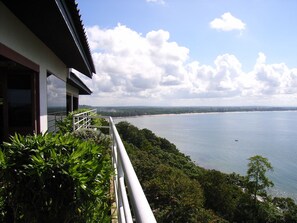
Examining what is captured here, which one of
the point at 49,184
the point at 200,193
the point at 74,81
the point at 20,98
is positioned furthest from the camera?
the point at 200,193

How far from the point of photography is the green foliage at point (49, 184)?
1896 millimetres

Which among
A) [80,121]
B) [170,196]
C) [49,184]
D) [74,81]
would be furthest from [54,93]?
[170,196]

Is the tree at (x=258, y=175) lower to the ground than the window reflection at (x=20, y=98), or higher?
lower

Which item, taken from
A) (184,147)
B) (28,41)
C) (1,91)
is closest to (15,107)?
(1,91)

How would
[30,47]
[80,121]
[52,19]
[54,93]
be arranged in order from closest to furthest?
[52,19], [30,47], [54,93], [80,121]

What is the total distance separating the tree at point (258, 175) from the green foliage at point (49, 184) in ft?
137

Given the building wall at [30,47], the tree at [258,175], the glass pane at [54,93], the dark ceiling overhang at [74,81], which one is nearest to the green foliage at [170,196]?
the tree at [258,175]

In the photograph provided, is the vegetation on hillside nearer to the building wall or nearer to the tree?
the tree

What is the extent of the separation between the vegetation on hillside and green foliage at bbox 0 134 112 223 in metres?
22.5

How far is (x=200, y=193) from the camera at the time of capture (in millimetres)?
31391

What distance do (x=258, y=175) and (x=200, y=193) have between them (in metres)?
13.6

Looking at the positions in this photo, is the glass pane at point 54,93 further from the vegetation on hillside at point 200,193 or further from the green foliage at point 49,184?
the vegetation on hillside at point 200,193

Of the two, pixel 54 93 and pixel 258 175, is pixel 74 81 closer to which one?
pixel 54 93

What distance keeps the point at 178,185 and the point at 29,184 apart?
94.3 feet
